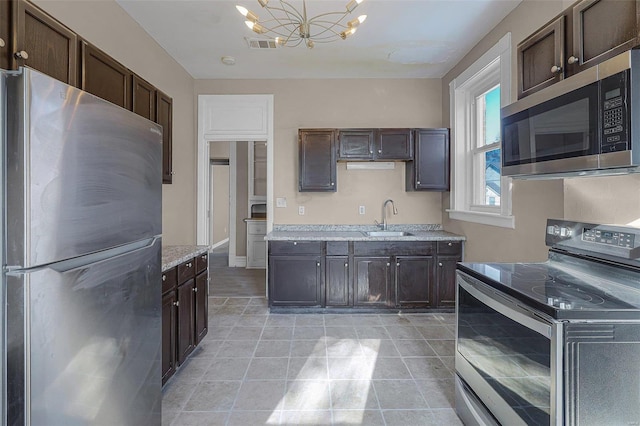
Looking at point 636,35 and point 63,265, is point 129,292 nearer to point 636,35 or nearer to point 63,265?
point 63,265

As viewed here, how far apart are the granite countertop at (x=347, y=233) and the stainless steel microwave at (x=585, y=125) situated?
187 centimetres

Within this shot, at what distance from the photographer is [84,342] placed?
101 cm

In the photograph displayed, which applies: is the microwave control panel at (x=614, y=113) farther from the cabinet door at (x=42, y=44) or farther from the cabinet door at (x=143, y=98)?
the cabinet door at (x=143, y=98)

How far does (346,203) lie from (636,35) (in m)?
3.10

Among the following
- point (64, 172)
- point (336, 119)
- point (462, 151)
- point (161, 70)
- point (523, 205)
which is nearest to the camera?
point (64, 172)

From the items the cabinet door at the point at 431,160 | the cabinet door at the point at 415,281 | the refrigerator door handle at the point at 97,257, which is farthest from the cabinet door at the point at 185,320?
the cabinet door at the point at 431,160

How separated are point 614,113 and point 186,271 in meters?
2.60

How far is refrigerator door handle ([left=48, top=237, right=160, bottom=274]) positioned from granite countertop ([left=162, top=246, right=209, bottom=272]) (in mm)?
739

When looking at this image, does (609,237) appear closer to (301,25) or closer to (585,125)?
(585,125)

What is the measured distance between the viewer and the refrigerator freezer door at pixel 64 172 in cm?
82

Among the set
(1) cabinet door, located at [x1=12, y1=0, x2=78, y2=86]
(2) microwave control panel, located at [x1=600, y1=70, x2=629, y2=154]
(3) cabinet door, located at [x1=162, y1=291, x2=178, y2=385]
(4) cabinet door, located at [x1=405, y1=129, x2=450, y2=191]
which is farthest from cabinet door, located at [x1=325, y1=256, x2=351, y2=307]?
(1) cabinet door, located at [x1=12, y1=0, x2=78, y2=86]

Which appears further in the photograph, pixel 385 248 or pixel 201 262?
pixel 385 248

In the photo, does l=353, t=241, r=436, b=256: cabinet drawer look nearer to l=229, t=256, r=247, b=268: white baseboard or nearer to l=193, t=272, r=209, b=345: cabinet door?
l=193, t=272, r=209, b=345: cabinet door

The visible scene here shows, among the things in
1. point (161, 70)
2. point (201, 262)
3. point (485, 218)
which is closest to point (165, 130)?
point (161, 70)
